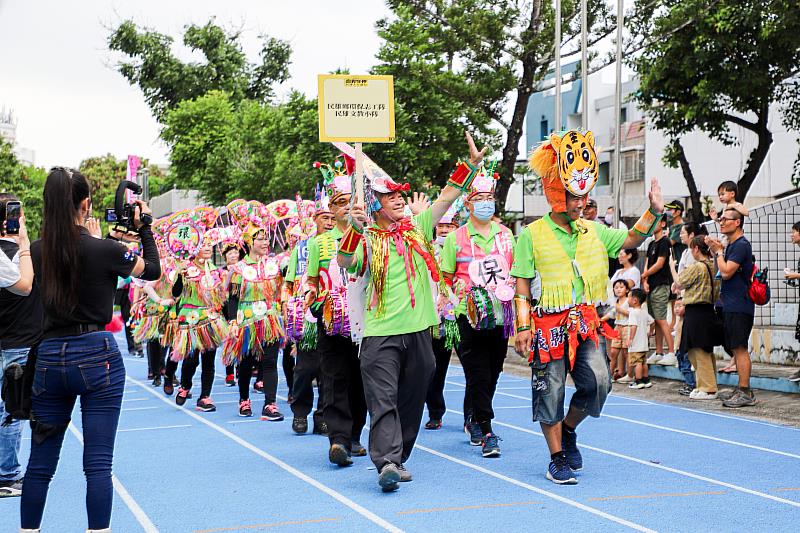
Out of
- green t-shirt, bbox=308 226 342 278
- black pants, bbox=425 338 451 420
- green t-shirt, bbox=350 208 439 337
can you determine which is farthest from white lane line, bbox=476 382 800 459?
green t-shirt, bbox=308 226 342 278

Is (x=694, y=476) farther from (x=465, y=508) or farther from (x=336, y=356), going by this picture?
(x=336, y=356)

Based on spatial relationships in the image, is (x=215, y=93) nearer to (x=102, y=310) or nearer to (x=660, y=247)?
(x=660, y=247)

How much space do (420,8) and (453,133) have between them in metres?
2.81

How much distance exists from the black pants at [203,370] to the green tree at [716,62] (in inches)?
400

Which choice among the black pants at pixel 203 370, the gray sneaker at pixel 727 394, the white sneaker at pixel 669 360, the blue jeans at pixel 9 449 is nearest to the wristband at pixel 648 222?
the blue jeans at pixel 9 449

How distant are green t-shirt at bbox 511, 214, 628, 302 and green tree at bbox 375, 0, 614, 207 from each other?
1557 centimetres

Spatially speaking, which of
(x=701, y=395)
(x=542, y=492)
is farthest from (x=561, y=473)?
(x=701, y=395)

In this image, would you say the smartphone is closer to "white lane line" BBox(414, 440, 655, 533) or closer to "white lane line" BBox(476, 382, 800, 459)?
"white lane line" BBox(414, 440, 655, 533)

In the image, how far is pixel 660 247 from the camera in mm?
13367

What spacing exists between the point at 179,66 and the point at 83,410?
42.1 metres

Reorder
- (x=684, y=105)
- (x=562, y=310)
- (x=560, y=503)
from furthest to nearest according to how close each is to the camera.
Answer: (x=684, y=105)
(x=562, y=310)
(x=560, y=503)

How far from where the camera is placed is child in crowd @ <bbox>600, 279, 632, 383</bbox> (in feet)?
43.6

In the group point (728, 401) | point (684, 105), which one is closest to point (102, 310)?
point (728, 401)

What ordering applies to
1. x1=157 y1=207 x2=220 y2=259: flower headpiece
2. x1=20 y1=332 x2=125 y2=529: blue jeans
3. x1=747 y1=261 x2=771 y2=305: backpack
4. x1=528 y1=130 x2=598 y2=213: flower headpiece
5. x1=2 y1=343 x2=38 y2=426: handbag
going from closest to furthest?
x1=20 y1=332 x2=125 y2=529: blue jeans, x1=2 y1=343 x2=38 y2=426: handbag, x1=528 y1=130 x2=598 y2=213: flower headpiece, x1=747 y1=261 x2=771 y2=305: backpack, x1=157 y1=207 x2=220 y2=259: flower headpiece
